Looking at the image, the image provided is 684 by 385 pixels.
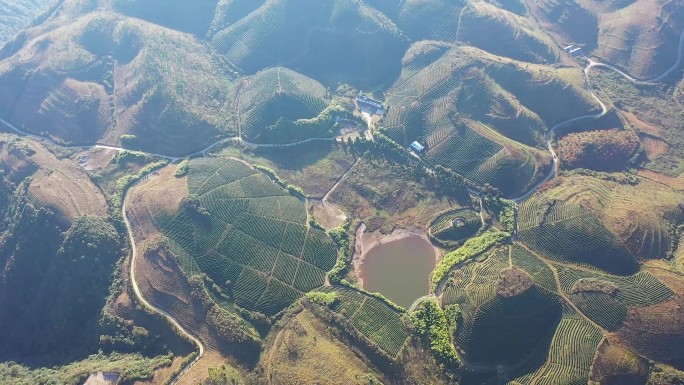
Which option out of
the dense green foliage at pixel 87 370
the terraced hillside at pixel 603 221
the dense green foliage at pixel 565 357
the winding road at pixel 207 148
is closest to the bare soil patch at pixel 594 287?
the terraced hillside at pixel 603 221

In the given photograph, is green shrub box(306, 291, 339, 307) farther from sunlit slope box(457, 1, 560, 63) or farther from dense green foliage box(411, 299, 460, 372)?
sunlit slope box(457, 1, 560, 63)

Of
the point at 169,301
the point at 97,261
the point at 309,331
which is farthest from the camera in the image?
the point at 97,261

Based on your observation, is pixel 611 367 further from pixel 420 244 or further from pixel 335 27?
pixel 335 27

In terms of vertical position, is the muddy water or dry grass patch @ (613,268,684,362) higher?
the muddy water

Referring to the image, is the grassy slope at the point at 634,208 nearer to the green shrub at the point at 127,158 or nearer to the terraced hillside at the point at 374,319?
the terraced hillside at the point at 374,319

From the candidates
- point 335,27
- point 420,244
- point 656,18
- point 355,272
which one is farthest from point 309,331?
point 656,18

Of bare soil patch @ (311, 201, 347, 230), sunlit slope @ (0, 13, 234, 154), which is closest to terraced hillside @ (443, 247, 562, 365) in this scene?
bare soil patch @ (311, 201, 347, 230)
